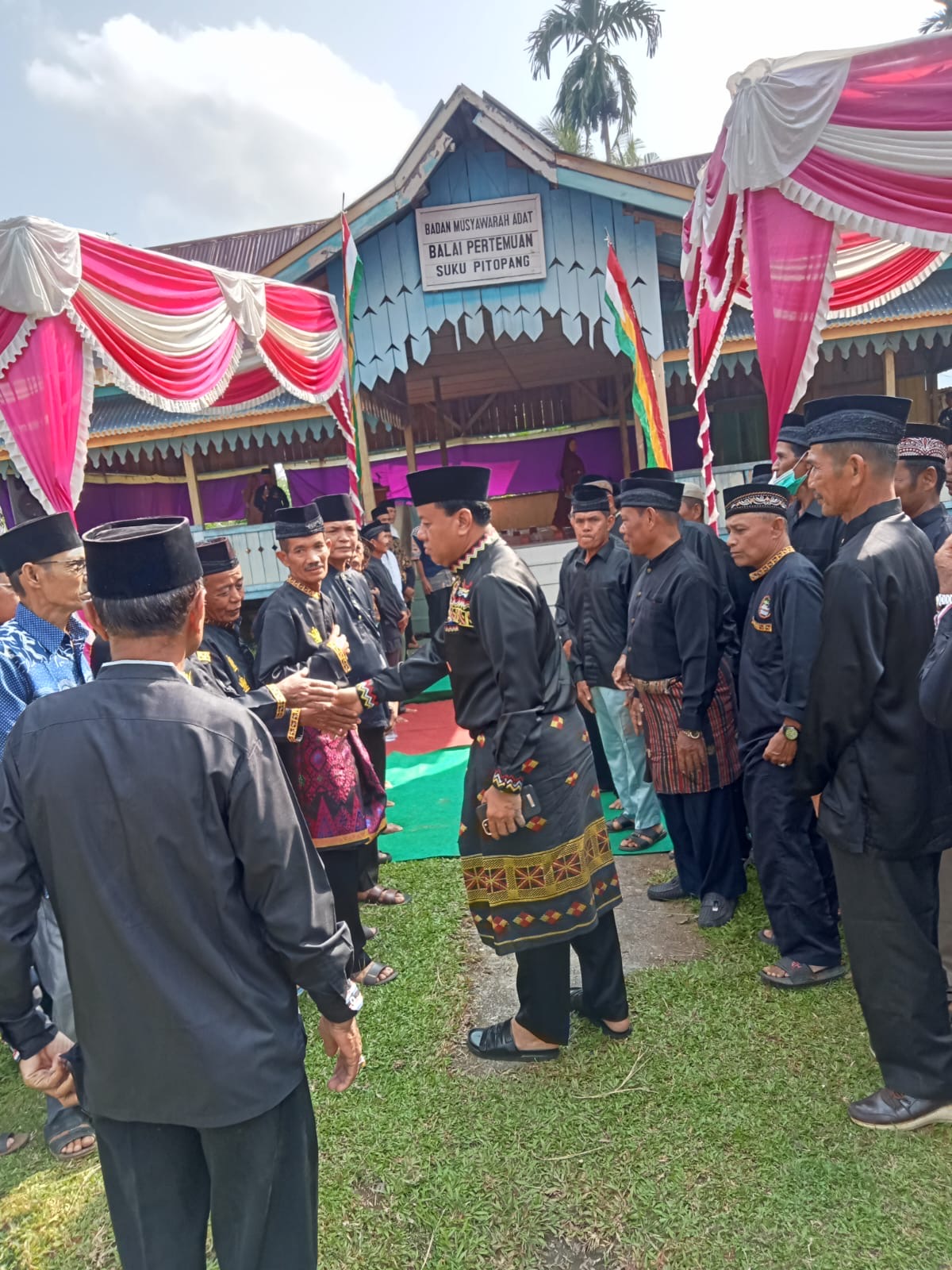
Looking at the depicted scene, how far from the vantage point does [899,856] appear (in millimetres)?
2287

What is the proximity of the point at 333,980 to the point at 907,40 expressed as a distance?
4.25 m

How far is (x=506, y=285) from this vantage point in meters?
8.33

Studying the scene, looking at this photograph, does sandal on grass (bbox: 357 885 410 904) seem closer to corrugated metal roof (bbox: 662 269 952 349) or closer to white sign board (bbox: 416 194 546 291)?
white sign board (bbox: 416 194 546 291)

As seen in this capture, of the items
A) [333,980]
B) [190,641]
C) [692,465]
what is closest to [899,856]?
[333,980]

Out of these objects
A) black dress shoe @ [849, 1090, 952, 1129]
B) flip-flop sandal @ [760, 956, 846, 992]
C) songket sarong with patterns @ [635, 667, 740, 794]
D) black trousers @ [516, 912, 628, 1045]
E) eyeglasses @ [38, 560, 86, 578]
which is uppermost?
eyeglasses @ [38, 560, 86, 578]

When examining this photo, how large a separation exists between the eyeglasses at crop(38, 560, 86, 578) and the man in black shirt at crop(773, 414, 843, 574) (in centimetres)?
298

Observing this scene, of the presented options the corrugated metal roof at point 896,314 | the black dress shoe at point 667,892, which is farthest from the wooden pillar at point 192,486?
the black dress shoe at point 667,892

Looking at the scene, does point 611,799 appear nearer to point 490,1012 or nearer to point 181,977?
point 490,1012

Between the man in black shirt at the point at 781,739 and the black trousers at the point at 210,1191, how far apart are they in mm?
2095

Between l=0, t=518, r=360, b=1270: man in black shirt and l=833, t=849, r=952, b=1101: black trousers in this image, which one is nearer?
l=0, t=518, r=360, b=1270: man in black shirt

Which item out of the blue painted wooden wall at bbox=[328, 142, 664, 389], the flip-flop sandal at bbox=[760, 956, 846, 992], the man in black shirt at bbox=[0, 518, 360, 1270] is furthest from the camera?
the blue painted wooden wall at bbox=[328, 142, 664, 389]

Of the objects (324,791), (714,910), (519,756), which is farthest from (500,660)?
(714,910)

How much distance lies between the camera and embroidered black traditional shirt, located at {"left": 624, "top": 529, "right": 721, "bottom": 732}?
3.51 metres

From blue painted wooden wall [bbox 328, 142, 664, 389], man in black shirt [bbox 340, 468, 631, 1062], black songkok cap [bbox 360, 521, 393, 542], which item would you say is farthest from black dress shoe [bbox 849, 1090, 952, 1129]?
blue painted wooden wall [bbox 328, 142, 664, 389]
